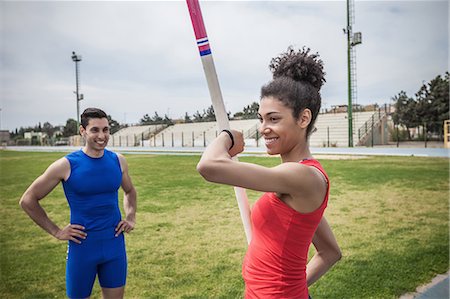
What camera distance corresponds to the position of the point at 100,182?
313cm

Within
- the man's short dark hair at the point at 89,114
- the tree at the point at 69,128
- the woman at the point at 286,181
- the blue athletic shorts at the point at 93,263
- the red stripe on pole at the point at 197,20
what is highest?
the tree at the point at 69,128

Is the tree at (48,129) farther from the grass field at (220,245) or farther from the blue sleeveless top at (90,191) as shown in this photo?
the blue sleeveless top at (90,191)

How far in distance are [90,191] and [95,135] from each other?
0.46 meters

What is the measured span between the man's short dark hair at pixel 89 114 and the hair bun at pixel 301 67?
6.07ft

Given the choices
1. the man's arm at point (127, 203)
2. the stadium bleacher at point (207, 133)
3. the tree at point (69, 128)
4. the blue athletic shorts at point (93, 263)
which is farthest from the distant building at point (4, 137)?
the blue athletic shorts at point (93, 263)

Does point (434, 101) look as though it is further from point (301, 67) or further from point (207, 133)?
point (301, 67)

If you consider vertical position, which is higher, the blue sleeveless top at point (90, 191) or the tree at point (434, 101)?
the tree at point (434, 101)

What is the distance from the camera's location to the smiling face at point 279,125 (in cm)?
164

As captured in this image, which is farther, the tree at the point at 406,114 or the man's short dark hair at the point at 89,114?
the tree at the point at 406,114

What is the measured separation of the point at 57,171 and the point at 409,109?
4807cm

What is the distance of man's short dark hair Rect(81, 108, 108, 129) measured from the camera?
123 inches

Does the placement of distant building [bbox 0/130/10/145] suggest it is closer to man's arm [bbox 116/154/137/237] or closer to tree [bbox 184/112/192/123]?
tree [bbox 184/112/192/123]

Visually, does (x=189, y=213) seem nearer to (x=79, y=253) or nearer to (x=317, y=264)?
(x=79, y=253)

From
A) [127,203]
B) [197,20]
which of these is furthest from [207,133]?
[197,20]
